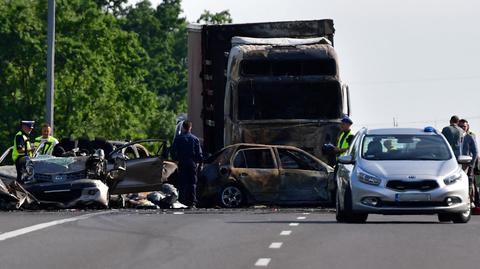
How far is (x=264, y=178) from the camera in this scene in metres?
31.5

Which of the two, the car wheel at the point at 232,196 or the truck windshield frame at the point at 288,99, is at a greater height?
the truck windshield frame at the point at 288,99

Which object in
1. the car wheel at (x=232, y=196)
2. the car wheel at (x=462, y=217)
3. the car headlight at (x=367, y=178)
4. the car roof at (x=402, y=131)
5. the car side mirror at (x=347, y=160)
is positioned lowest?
the car wheel at (x=232, y=196)

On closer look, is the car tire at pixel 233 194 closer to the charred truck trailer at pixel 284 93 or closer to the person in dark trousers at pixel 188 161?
the person in dark trousers at pixel 188 161

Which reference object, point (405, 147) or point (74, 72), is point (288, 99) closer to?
point (405, 147)

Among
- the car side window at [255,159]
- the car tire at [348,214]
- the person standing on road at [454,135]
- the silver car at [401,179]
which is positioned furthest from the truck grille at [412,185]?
the car side window at [255,159]

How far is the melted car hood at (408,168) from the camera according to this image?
79.0 feet

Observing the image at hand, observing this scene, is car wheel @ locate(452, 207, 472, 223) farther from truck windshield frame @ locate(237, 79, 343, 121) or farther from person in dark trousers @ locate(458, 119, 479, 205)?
truck windshield frame @ locate(237, 79, 343, 121)

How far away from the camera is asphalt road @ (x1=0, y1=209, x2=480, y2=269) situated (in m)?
17.3

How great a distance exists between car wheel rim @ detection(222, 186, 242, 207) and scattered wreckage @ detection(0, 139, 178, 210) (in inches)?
35.7

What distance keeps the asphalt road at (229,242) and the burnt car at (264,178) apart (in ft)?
15.1

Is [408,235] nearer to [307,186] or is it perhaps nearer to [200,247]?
[200,247]

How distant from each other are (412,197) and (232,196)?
25.9ft

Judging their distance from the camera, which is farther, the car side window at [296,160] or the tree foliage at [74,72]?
the tree foliage at [74,72]

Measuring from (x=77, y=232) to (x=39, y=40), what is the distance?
174ft
